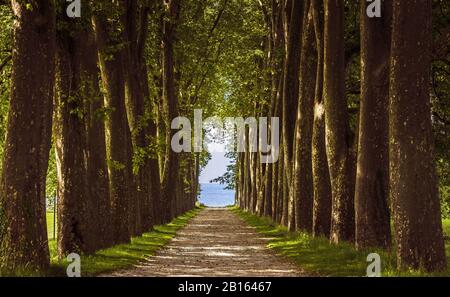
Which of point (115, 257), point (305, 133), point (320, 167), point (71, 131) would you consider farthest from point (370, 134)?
point (305, 133)

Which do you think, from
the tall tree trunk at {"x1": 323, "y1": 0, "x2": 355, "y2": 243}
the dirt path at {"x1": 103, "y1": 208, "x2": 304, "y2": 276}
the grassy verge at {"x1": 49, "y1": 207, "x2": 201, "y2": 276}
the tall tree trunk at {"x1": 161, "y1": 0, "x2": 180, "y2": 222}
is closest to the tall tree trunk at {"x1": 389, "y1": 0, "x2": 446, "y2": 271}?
the dirt path at {"x1": 103, "y1": 208, "x2": 304, "y2": 276}

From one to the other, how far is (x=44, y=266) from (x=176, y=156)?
88.3 ft

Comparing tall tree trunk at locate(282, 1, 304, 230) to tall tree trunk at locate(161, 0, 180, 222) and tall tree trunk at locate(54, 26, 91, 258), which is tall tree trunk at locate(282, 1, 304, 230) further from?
tall tree trunk at locate(54, 26, 91, 258)

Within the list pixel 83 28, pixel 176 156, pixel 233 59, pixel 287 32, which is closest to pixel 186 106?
pixel 233 59

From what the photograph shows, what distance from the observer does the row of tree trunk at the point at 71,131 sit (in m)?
13.3

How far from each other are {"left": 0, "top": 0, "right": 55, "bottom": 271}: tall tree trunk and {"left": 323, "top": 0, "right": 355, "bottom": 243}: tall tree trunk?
9.21 metres

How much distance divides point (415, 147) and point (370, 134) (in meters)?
4.66

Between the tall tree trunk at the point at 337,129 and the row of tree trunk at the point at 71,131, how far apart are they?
18.4 ft

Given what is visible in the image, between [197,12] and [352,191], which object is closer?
[352,191]

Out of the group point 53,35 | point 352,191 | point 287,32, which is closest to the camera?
point 53,35

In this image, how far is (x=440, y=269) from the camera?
1282 cm

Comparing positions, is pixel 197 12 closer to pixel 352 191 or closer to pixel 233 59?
pixel 233 59

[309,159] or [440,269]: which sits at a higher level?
[309,159]

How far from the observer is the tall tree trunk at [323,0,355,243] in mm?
20198
